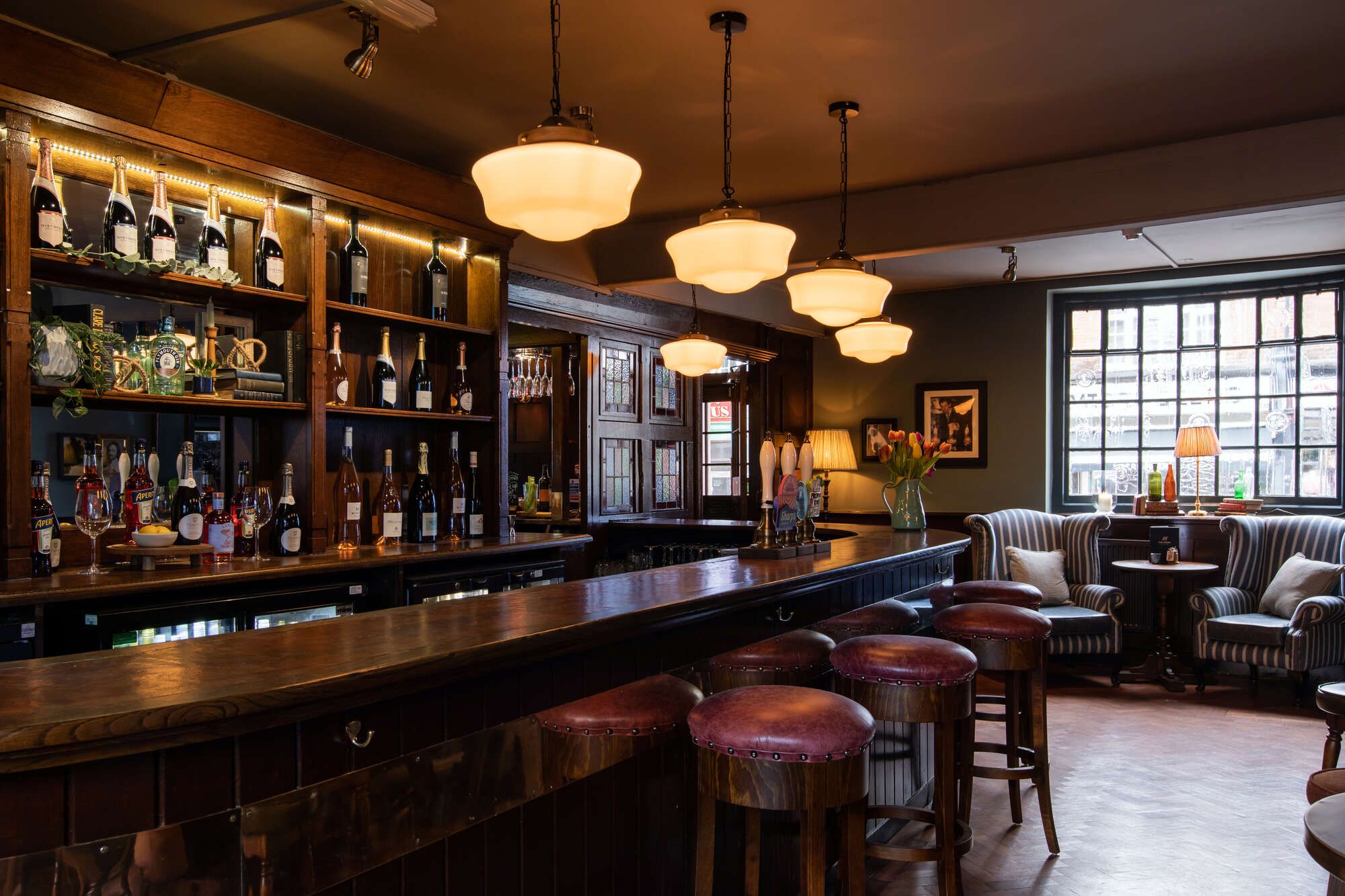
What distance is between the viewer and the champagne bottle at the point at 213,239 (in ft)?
12.0

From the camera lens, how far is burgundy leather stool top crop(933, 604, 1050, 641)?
10.1 ft

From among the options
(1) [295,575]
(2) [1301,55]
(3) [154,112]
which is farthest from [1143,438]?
(3) [154,112]

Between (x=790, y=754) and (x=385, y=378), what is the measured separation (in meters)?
3.27

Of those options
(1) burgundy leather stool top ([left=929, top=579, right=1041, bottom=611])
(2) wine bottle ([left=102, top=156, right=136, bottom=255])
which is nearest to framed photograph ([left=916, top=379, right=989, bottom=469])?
(1) burgundy leather stool top ([left=929, top=579, right=1041, bottom=611])

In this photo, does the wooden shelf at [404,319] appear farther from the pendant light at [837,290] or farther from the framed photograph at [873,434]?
the framed photograph at [873,434]

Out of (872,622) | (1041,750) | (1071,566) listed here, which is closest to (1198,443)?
(1071,566)

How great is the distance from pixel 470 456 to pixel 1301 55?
154 inches

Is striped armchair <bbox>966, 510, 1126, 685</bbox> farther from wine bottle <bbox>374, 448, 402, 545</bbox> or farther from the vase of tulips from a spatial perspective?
wine bottle <bbox>374, 448, 402, 545</bbox>

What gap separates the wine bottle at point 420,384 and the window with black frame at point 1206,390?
543 centimetres

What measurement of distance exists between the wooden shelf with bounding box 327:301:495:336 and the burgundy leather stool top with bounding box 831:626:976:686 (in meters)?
2.68

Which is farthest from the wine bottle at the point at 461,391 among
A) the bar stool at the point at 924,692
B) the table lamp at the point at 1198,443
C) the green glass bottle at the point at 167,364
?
the table lamp at the point at 1198,443

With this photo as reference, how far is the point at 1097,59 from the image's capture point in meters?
3.57

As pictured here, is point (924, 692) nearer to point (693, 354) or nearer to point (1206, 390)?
point (693, 354)

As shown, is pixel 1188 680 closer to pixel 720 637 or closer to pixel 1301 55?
pixel 1301 55
